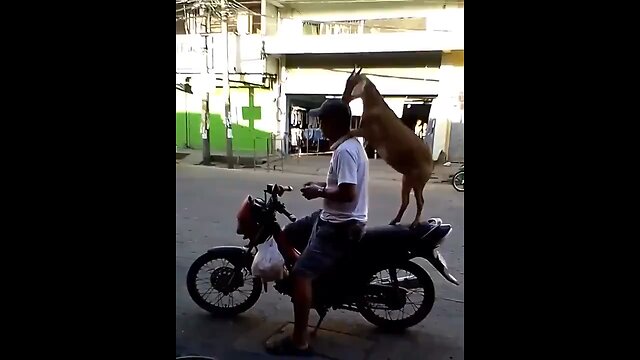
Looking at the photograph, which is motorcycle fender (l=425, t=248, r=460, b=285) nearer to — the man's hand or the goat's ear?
the man's hand

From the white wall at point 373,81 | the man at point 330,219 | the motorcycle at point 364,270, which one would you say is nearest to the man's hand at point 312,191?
the man at point 330,219

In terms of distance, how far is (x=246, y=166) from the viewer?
423 cm

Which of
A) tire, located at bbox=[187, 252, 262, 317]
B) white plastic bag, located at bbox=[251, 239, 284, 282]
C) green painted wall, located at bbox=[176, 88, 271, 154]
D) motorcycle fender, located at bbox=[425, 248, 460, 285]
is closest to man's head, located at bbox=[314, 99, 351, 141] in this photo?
white plastic bag, located at bbox=[251, 239, 284, 282]

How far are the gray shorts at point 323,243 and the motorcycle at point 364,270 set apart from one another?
0.04 m

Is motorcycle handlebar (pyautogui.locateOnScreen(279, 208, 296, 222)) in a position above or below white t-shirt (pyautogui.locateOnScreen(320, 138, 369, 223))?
below

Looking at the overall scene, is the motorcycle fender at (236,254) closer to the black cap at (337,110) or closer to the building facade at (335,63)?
the building facade at (335,63)

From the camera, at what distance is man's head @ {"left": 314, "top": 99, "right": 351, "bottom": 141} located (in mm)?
2180

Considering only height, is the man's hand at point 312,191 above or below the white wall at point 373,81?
below

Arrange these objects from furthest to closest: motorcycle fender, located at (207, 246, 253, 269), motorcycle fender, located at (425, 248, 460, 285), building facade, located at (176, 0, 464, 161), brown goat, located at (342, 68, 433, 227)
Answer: building facade, located at (176, 0, 464, 161)
motorcycle fender, located at (207, 246, 253, 269)
motorcycle fender, located at (425, 248, 460, 285)
brown goat, located at (342, 68, 433, 227)

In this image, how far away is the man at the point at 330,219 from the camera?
2.16m

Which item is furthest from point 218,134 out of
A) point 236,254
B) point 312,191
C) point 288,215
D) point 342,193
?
point 342,193

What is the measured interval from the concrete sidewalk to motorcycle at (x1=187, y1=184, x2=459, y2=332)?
0.18 m

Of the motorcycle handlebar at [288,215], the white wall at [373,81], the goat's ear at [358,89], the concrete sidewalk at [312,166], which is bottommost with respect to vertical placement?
the motorcycle handlebar at [288,215]
